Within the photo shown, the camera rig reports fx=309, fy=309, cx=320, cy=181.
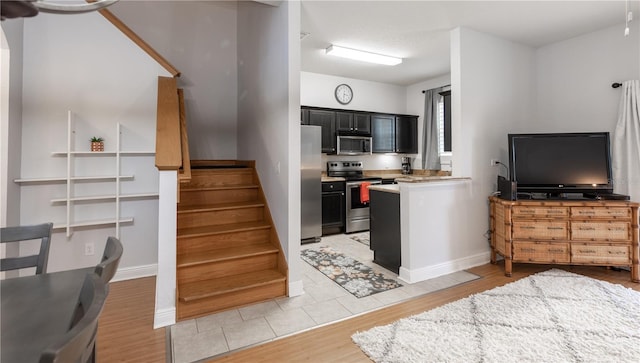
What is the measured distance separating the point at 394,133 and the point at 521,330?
4388 mm

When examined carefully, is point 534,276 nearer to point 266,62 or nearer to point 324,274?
point 324,274

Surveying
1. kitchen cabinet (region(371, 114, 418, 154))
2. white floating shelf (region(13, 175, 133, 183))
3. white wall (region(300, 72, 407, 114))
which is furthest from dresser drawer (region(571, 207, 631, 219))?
white floating shelf (region(13, 175, 133, 183))

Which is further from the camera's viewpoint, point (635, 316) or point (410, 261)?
point (410, 261)

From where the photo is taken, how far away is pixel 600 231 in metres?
3.22

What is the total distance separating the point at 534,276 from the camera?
332cm

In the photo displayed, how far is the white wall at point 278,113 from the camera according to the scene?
285 cm

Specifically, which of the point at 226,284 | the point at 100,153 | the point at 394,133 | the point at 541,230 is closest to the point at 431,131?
the point at 394,133

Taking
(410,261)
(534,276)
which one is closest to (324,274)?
(410,261)

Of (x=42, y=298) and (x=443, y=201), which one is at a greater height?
(x=443, y=201)

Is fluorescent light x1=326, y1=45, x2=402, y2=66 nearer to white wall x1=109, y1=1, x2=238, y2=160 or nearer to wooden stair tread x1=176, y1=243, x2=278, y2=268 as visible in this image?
white wall x1=109, y1=1, x2=238, y2=160

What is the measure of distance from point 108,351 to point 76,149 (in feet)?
6.90

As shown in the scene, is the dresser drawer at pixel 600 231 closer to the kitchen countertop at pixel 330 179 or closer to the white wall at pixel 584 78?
the white wall at pixel 584 78

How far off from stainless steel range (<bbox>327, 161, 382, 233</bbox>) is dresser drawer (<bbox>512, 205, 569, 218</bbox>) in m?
2.43

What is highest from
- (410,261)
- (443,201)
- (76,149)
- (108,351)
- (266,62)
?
(266,62)
